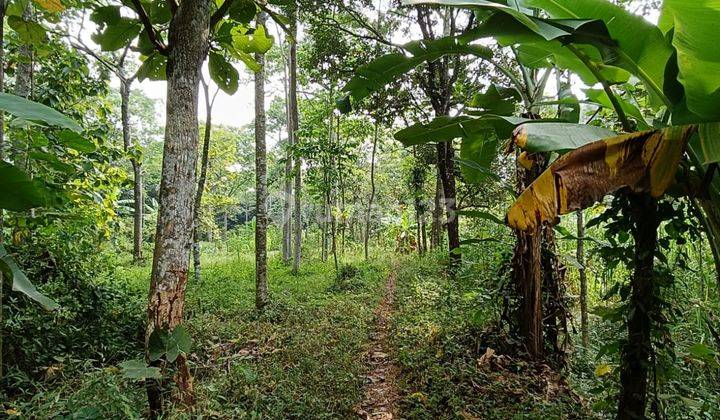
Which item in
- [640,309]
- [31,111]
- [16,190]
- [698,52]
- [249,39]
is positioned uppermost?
[249,39]

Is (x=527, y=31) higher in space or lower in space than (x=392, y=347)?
higher

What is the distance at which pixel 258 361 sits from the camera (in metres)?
4.94

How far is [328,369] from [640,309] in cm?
349

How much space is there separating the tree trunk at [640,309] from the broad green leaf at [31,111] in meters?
2.82

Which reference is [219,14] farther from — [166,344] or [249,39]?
[166,344]

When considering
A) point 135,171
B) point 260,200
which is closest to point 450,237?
point 260,200

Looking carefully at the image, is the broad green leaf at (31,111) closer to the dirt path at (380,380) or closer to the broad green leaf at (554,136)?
the broad green leaf at (554,136)

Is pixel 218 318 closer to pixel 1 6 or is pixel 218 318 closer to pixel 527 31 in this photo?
pixel 1 6

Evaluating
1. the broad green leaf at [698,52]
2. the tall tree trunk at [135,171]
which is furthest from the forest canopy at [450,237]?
the tall tree trunk at [135,171]

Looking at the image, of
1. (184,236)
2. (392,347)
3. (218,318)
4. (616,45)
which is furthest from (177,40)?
(218,318)

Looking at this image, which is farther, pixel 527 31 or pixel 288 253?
pixel 288 253

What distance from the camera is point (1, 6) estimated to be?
2766 mm

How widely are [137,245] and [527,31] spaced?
1413 centimetres

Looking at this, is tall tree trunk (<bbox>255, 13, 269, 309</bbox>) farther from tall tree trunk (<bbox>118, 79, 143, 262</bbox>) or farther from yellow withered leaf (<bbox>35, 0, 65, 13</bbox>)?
tall tree trunk (<bbox>118, 79, 143, 262</bbox>)
